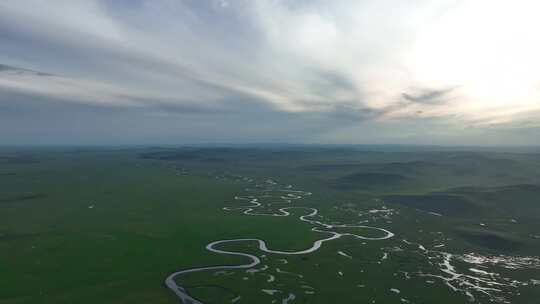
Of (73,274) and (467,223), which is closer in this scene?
(73,274)

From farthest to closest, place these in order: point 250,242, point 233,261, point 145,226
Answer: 1. point 145,226
2. point 250,242
3. point 233,261

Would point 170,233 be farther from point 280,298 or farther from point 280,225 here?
point 280,298

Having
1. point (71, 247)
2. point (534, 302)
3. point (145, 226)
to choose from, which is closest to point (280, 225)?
point (145, 226)

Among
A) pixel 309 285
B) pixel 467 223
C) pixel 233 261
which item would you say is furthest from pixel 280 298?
pixel 467 223

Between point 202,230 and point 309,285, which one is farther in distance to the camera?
point 202,230

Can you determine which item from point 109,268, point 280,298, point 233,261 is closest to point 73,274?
point 109,268

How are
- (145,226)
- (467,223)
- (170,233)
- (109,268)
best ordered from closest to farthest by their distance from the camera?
(109,268) < (170,233) < (145,226) < (467,223)

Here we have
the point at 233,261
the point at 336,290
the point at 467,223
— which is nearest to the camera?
the point at 336,290

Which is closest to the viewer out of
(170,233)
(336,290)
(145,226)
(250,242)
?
(336,290)

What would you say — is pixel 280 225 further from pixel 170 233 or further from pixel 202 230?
pixel 170 233
